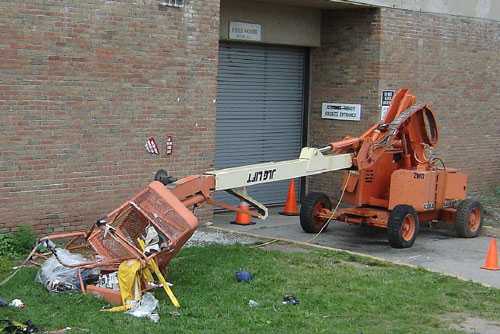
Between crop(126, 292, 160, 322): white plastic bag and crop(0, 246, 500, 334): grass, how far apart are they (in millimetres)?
99

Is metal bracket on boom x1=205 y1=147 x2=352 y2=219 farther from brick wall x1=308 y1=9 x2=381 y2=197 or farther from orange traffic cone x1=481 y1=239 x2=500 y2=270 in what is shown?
brick wall x1=308 y1=9 x2=381 y2=197

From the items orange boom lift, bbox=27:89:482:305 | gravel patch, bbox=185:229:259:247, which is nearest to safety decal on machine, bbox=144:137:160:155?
gravel patch, bbox=185:229:259:247

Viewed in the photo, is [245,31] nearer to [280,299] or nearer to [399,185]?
[399,185]

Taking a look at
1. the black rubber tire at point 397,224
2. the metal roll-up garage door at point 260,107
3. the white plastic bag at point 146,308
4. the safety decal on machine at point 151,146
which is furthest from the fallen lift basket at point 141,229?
the metal roll-up garage door at point 260,107

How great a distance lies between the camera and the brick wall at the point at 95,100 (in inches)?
430

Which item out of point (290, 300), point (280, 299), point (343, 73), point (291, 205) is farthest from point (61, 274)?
point (343, 73)

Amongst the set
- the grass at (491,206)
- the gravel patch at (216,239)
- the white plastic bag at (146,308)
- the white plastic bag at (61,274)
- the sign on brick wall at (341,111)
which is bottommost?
the grass at (491,206)

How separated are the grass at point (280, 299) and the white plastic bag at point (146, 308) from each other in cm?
10

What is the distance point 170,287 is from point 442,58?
10649 mm

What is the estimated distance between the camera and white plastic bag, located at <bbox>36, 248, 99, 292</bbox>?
8.59m

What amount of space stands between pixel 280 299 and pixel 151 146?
468 cm

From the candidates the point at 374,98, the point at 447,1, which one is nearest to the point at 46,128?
the point at 374,98

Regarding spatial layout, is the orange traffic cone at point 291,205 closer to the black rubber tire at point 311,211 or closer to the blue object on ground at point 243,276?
the black rubber tire at point 311,211

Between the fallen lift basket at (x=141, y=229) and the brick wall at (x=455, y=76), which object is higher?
the brick wall at (x=455, y=76)
